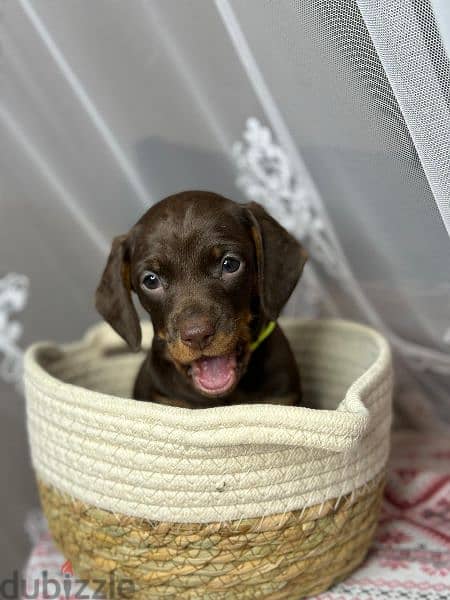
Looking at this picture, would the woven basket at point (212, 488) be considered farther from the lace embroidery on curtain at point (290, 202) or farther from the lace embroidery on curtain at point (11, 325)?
the lace embroidery on curtain at point (11, 325)

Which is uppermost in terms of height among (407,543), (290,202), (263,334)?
(290,202)

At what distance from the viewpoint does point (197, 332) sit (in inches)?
65.5

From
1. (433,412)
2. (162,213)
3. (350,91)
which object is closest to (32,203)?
(162,213)

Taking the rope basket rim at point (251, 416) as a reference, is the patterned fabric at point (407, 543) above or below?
below

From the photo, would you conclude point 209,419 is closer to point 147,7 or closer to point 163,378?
point 163,378

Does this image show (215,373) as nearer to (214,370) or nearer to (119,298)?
(214,370)

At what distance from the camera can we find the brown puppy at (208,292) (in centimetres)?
174

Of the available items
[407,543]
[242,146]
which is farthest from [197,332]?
[407,543]

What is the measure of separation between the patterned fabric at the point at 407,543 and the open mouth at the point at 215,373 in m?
0.57

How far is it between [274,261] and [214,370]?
31 cm

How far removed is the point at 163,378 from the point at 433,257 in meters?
0.78

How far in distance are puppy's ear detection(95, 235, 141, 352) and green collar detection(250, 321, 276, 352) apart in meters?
0.30

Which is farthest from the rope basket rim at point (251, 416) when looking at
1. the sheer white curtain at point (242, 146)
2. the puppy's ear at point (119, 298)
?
the sheer white curtain at point (242, 146)

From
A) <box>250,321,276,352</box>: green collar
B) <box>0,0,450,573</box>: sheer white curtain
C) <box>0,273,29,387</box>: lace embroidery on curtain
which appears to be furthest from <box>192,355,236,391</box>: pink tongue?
<box>0,273,29,387</box>: lace embroidery on curtain
